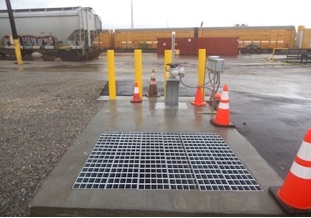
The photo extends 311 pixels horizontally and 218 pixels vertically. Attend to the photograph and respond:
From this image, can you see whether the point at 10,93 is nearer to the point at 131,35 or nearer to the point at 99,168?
the point at 99,168

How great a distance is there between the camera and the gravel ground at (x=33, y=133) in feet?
8.66

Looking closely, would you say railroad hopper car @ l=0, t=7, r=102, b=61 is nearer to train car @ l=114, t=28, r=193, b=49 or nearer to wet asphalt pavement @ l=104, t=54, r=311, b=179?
wet asphalt pavement @ l=104, t=54, r=311, b=179

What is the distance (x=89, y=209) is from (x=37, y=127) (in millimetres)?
2784

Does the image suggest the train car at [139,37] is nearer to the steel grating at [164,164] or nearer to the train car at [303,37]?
the train car at [303,37]

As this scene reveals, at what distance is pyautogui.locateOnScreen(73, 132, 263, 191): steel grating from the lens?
2641 mm

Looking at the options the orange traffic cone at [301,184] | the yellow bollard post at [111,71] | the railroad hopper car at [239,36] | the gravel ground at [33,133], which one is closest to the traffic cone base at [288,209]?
the orange traffic cone at [301,184]

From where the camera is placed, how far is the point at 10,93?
25.3ft

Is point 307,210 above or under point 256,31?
under

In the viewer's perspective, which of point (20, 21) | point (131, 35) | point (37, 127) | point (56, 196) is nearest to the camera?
point (56, 196)

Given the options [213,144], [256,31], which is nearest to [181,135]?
[213,144]

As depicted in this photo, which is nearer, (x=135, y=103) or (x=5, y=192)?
(x=5, y=192)

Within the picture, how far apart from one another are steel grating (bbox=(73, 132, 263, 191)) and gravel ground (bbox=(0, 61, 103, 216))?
54 cm

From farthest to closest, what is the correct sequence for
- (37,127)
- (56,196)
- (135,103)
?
(135,103)
(37,127)
(56,196)

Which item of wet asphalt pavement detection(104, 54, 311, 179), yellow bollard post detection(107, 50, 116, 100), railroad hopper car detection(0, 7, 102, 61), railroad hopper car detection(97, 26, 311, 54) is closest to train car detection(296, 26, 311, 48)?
railroad hopper car detection(97, 26, 311, 54)
